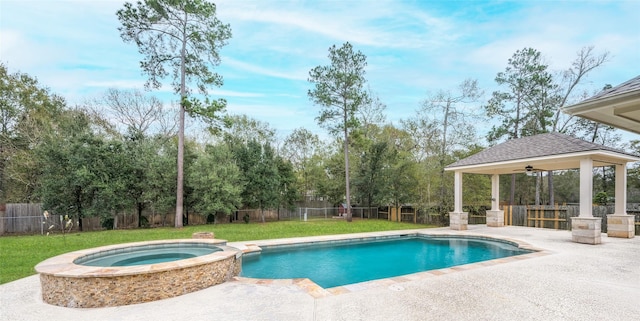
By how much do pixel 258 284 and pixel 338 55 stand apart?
16334 mm

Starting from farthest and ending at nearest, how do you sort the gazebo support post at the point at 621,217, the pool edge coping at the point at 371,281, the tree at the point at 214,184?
the tree at the point at 214,184 < the gazebo support post at the point at 621,217 < the pool edge coping at the point at 371,281

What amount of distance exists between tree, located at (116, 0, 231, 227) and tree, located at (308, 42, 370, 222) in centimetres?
619

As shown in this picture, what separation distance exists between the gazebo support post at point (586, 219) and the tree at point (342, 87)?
37.4 ft

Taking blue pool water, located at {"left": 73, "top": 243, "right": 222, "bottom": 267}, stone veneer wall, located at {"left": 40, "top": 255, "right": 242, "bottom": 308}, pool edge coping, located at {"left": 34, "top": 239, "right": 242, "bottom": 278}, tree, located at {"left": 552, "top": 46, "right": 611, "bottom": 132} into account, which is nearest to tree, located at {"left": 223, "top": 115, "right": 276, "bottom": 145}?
blue pool water, located at {"left": 73, "top": 243, "right": 222, "bottom": 267}

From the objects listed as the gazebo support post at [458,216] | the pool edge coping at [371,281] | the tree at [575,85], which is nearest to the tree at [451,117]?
the gazebo support post at [458,216]

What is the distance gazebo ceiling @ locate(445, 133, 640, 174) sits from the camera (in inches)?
384

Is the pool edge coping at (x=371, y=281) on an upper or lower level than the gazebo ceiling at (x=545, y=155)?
lower

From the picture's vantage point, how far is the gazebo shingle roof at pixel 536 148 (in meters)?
9.98

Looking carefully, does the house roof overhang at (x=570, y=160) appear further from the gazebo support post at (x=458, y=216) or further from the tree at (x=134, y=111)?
the tree at (x=134, y=111)

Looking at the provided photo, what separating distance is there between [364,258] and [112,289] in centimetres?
677

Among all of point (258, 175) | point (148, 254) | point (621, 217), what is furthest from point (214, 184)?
point (621, 217)

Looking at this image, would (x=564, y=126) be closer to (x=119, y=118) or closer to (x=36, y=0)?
(x=36, y=0)

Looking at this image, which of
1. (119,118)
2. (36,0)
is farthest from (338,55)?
(119,118)

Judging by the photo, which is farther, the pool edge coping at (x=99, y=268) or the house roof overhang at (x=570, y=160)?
the house roof overhang at (x=570, y=160)
